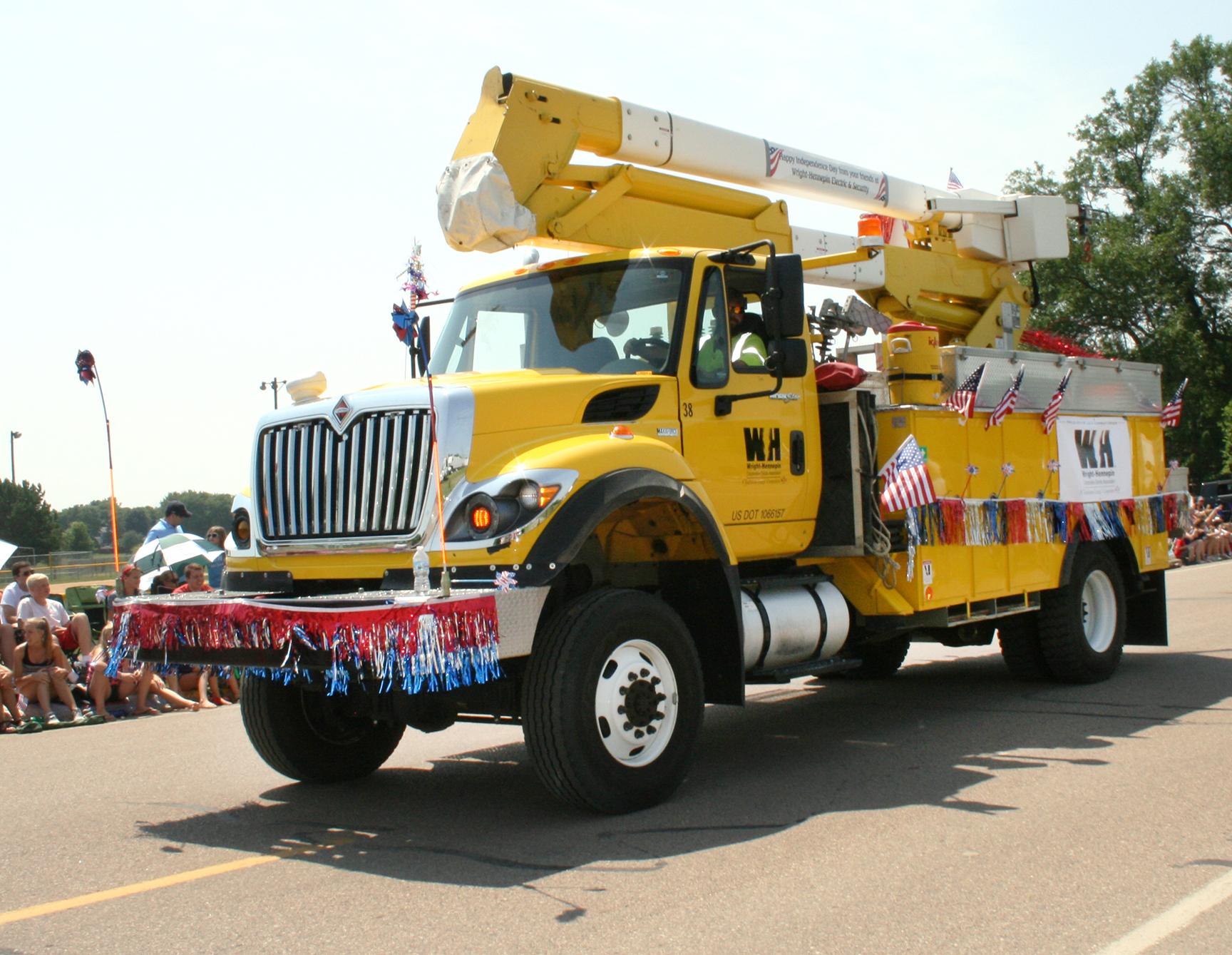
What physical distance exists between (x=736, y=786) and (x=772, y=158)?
5427 mm

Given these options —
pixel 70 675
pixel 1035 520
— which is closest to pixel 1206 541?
pixel 1035 520

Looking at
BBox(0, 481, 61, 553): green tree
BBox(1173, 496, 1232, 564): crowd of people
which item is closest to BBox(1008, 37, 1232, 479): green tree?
BBox(1173, 496, 1232, 564): crowd of people

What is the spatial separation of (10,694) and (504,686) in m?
6.15

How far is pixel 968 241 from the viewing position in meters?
11.8

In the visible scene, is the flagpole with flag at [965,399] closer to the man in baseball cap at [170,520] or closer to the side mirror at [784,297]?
the side mirror at [784,297]

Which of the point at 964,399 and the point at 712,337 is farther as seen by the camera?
the point at 964,399

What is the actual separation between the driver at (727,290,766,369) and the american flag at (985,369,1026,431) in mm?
2366

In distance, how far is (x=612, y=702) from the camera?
6.04 metres

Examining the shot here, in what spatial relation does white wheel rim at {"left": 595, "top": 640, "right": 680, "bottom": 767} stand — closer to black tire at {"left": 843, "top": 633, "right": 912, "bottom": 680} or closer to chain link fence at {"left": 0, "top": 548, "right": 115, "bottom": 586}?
black tire at {"left": 843, "top": 633, "right": 912, "bottom": 680}

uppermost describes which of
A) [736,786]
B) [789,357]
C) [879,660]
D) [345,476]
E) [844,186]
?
[844,186]

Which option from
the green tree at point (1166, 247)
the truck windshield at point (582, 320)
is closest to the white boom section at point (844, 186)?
the truck windshield at point (582, 320)

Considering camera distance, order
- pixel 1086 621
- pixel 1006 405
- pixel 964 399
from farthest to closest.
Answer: pixel 1086 621, pixel 1006 405, pixel 964 399

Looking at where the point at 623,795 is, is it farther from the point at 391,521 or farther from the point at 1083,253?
the point at 1083,253

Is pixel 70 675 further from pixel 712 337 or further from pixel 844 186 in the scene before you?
pixel 844 186
